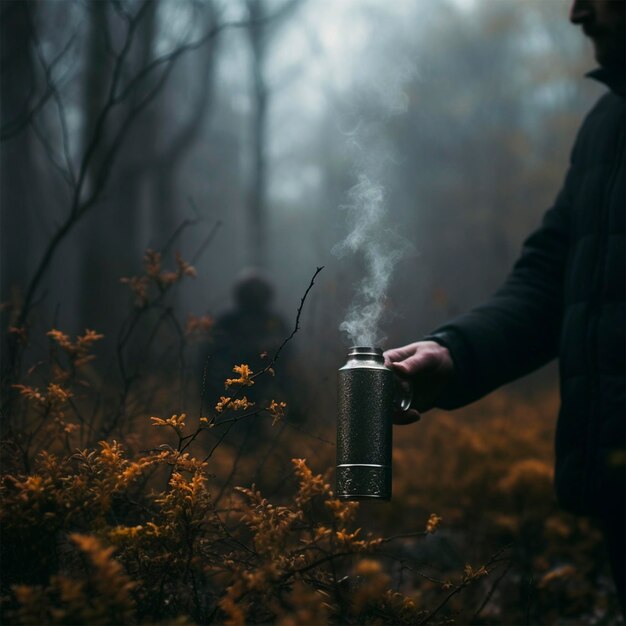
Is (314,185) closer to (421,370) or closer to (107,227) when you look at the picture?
(107,227)

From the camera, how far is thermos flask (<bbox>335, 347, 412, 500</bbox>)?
2055 mm

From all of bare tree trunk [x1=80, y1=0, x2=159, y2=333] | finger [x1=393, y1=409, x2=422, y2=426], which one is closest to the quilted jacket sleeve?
finger [x1=393, y1=409, x2=422, y2=426]

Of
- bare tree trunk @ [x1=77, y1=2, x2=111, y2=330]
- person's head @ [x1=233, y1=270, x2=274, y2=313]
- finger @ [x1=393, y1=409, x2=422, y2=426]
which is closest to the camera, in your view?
finger @ [x1=393, y1=409, x2=422, y2=426]

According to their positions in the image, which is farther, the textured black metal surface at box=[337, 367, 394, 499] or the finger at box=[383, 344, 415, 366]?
the finger at box=[383, 344, 415, 366]

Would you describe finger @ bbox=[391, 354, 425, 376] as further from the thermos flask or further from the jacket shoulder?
the jacket shoulder

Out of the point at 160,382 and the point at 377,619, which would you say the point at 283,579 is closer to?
the point at 377,619

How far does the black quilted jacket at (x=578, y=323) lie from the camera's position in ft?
8.07

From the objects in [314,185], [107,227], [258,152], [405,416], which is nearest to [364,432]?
[405,416]

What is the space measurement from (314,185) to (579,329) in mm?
29871

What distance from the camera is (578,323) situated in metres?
2.57

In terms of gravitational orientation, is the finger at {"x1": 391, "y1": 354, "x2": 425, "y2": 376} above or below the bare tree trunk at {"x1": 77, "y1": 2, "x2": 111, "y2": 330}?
below

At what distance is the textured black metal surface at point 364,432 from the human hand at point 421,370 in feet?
0.62

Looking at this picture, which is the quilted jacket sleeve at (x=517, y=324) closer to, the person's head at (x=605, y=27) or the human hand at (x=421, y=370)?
the human hand at (x=421, y=370)

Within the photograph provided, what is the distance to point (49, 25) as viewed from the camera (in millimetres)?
8914
